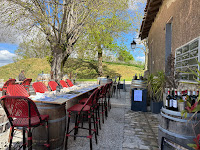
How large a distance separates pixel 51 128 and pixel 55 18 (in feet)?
21.4

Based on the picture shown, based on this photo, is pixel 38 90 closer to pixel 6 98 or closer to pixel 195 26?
pixel 6 98

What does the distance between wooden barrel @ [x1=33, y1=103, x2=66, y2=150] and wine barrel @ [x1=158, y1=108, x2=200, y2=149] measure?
5.37 ft

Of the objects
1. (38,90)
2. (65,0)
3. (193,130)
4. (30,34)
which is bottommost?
(193,130)

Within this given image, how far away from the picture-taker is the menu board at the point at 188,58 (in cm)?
271

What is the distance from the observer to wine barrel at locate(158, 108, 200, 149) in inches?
71.7

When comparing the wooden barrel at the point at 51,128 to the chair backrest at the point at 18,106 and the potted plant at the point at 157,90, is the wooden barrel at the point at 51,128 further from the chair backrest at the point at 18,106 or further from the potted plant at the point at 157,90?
the potted plant at the point at 157,90

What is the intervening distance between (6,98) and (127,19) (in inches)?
659

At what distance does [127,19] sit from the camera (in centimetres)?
1683

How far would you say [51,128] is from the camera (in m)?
2.48

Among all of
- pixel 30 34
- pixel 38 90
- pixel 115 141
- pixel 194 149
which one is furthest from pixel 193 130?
pixel 30 34

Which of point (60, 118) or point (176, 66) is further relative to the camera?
point (176, 66)

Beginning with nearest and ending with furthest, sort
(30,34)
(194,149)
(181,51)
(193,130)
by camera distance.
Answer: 1. (194,149)
2. (193,130)
3. (181,51)
4. (30,34)

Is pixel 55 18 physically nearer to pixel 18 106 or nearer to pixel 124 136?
pixel 18 106

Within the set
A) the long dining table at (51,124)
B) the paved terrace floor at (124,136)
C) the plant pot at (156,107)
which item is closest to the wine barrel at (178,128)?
the paved terrace floor at (124,136)
